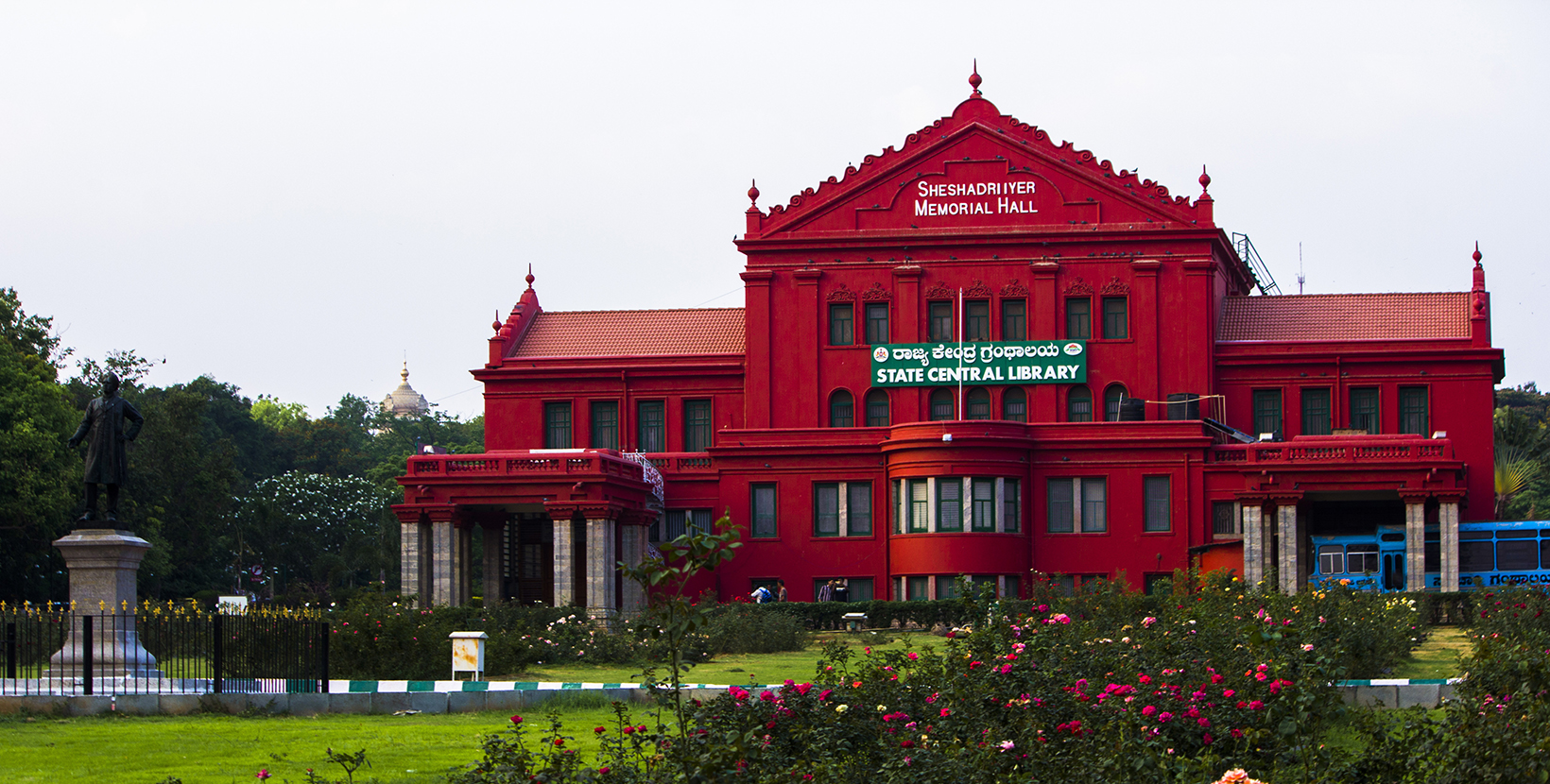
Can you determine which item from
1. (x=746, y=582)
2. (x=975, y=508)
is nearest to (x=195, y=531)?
(x=746, y=582)

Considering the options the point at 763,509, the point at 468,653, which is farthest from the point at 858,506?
the point at 468,653

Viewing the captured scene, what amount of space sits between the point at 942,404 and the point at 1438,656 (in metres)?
23.4

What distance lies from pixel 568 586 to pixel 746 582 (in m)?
6.57

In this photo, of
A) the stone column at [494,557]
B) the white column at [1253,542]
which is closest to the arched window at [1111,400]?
the white column at [1253,542]

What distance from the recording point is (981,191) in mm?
52750

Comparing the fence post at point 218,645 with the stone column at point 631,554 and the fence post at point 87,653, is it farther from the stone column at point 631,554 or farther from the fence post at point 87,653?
the stone column at point 631,554

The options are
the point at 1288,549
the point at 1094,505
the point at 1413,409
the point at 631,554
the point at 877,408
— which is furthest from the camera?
the point at 877,408

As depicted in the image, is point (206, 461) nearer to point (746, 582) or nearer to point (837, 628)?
point (746, 582)

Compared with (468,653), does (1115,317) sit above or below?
above

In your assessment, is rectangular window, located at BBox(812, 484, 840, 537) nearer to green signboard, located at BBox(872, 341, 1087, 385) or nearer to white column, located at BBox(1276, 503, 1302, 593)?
green signboard, located at BBox(872, 341, 1087, 385)

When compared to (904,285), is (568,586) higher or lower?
lower

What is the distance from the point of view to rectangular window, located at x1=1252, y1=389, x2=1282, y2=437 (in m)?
53.1

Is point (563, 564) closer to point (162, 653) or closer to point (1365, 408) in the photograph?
point (162, 653)

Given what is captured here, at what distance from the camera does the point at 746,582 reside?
51.4m
